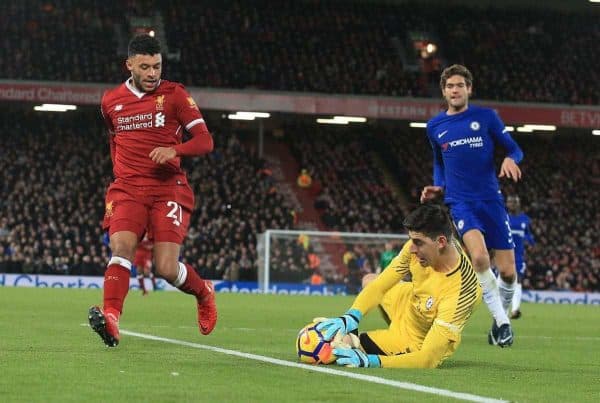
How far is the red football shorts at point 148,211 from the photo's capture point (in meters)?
7.88

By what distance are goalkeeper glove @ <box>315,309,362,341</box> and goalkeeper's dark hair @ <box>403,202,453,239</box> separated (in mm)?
601

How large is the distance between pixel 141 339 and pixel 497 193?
3228 mm

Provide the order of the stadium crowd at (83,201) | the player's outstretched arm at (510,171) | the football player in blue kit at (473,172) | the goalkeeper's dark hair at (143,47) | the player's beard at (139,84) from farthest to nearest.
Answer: the stadium crowd at (83,201) → the football player in blue kit at (473,172) → the player's outstretched arm at (510,171) → the player's beard at (139,84) → the goalkeeper's dark hair at (143,47)

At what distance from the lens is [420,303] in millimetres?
6926

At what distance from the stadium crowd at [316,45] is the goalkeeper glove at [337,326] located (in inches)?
1060

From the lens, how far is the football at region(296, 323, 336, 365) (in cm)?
652

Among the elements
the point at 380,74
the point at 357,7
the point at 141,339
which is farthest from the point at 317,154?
the point at 141,339

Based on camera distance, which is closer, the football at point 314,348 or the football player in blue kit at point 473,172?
the football at point 314,348

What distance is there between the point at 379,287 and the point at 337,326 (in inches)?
19.0

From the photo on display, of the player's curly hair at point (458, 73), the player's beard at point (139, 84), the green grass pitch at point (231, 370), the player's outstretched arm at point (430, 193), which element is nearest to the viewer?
the green grass pitch at point (231, 370)

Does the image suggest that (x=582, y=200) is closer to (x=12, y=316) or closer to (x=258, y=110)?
(x=258, y=110)

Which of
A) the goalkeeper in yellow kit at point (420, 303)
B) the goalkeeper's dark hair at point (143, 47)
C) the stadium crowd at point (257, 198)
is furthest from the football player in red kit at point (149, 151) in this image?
the stadium crowd at point (257, 198)

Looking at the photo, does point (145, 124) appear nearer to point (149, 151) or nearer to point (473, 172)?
point (149, 151)

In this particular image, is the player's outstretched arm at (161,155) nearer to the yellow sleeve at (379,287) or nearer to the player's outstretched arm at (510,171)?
the yellow sleeve at (379,287)
